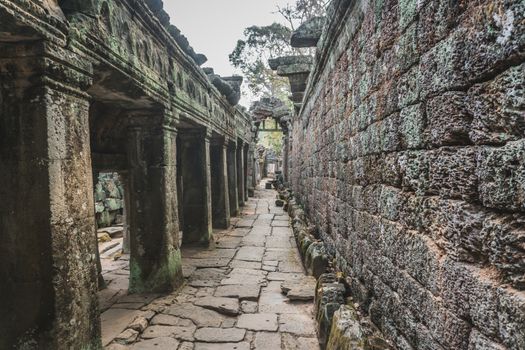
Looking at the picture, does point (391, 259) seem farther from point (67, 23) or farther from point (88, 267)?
point (67, 23)

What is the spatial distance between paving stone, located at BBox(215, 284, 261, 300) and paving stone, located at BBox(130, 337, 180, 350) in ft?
3.97

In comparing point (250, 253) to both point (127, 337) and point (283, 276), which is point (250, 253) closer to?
point (283, 276)

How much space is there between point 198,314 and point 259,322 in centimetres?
74

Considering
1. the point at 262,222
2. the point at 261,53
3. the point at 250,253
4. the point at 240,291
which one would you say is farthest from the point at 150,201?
the point at 261,53

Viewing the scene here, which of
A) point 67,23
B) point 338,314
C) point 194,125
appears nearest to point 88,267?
point 67,23

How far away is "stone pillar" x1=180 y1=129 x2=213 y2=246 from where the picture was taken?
682 centimetres

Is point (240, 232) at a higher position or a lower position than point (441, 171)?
lower

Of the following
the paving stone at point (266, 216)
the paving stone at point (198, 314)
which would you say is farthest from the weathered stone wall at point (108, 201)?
the paving stone at point (198, 314)

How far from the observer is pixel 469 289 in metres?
1.40

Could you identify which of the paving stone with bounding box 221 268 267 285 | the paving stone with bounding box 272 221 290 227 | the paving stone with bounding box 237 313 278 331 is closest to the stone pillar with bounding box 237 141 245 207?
the paving stone with bounding box 272 221 290 227

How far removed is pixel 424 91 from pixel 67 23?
7.31ft

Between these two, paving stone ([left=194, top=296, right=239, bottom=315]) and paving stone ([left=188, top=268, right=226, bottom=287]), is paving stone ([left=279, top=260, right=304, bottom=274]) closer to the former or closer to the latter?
paving stone ([left=188, top=268, right=226, bottom=287])

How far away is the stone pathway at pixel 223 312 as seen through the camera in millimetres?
3357

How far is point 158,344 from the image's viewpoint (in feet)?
10.8
